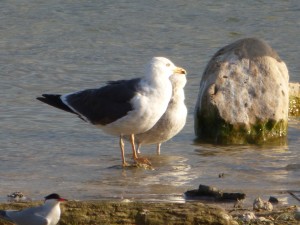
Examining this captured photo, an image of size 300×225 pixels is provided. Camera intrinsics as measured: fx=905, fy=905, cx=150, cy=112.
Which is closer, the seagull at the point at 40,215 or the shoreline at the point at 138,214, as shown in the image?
the seagull at the point at 40,215

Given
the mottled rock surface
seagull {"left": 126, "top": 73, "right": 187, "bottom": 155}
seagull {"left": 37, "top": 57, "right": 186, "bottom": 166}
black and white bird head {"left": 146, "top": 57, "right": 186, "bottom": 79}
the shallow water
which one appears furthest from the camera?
the mottled rock surface

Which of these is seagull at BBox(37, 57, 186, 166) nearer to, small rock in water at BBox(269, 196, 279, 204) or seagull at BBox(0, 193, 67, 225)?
small rock in water at BBox(269, 196, 279, 204)

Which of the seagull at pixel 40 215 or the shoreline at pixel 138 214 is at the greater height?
the seagull at pixel 40 215

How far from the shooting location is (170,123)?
917 centimetres

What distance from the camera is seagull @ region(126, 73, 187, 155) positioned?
9.16 metres

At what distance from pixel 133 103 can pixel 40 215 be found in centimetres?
308

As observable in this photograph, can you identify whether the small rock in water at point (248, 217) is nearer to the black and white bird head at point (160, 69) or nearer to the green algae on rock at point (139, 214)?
the green algae on rock at point (139, 214)

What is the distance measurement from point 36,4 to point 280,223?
12944mm

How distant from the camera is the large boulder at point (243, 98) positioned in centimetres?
1023

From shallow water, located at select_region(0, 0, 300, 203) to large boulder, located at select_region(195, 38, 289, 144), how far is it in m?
0.26

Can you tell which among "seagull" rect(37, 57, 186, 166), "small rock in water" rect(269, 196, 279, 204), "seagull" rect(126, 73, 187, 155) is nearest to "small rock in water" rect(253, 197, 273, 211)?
"small rock in water" rect(269, 196, 279, 204)

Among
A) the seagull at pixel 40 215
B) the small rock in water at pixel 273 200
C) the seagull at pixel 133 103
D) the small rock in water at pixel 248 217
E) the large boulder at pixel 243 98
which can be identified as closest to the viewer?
the seagull at pixel 40 215

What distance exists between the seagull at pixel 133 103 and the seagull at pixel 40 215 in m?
2.97

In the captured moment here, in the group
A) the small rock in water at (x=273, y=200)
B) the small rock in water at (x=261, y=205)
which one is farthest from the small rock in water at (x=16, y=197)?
the small rock in water at (x=273, y=200)
